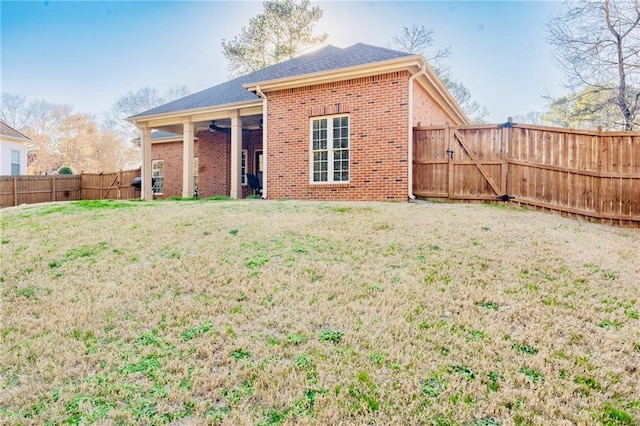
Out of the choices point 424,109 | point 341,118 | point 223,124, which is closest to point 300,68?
point 341,118

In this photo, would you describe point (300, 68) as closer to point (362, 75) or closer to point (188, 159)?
point (362, 75)

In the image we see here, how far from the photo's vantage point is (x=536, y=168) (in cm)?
898

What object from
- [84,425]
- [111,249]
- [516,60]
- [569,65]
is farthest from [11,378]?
[516,60]

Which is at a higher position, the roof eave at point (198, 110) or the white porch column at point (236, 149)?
the roof eave at point (198, 110)

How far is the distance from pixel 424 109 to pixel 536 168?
351 cm

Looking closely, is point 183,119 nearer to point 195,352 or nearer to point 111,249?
point 111,249

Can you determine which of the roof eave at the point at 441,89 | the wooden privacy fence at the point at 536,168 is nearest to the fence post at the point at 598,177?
the wooden privacy fence at the point at 536,168

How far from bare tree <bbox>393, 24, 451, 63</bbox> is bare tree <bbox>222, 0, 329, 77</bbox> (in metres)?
4.83

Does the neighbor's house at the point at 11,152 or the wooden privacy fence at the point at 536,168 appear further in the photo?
the neighbor's house at the point at 11,152

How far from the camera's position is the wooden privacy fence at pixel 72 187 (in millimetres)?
17156

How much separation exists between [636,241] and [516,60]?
57.6ft

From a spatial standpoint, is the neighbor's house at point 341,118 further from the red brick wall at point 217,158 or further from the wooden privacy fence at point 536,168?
the red brick wall at point 217,158

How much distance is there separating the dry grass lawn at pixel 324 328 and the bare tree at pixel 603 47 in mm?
11505

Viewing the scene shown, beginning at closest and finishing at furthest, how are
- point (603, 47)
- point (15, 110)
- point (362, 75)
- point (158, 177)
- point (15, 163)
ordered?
point (362, 75)
point (603, 47)
point (158, 177)
point (15, 163)
point (15, 110)
